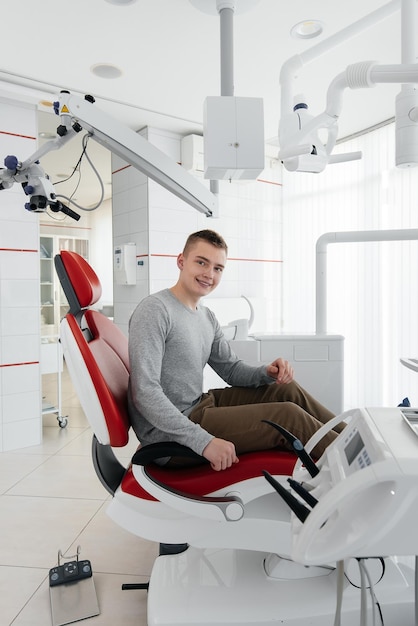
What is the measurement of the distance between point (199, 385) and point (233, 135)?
886 mm

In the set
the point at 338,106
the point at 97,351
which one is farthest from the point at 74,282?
the point at 338,106

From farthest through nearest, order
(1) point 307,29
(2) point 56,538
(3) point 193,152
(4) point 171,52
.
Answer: (3) point 193,152 → (4) point 171,52 → (1) point 307,29 → (2) point 56,538

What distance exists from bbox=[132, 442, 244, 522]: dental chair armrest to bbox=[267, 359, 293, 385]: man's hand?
52cm

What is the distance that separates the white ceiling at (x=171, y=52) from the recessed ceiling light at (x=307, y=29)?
0.03 meters

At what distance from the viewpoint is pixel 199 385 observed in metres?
1.71

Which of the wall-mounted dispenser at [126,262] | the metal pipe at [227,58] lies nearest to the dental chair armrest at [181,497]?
the metal pipe at [227,58]

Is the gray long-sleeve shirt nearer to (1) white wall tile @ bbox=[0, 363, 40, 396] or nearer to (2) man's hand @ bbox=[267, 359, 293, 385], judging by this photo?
(2) man's hand @ bbox=[267, 359, 293, 385]

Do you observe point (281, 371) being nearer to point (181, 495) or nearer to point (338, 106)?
point (181, 495)

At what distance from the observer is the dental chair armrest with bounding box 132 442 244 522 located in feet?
4.29

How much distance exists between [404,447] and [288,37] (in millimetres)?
2553

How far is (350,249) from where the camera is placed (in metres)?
4.11

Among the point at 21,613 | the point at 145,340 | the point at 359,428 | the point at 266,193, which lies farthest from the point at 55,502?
the point at 266,193

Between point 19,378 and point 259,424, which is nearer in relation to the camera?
point 259,424

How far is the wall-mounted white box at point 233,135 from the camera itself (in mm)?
1563
